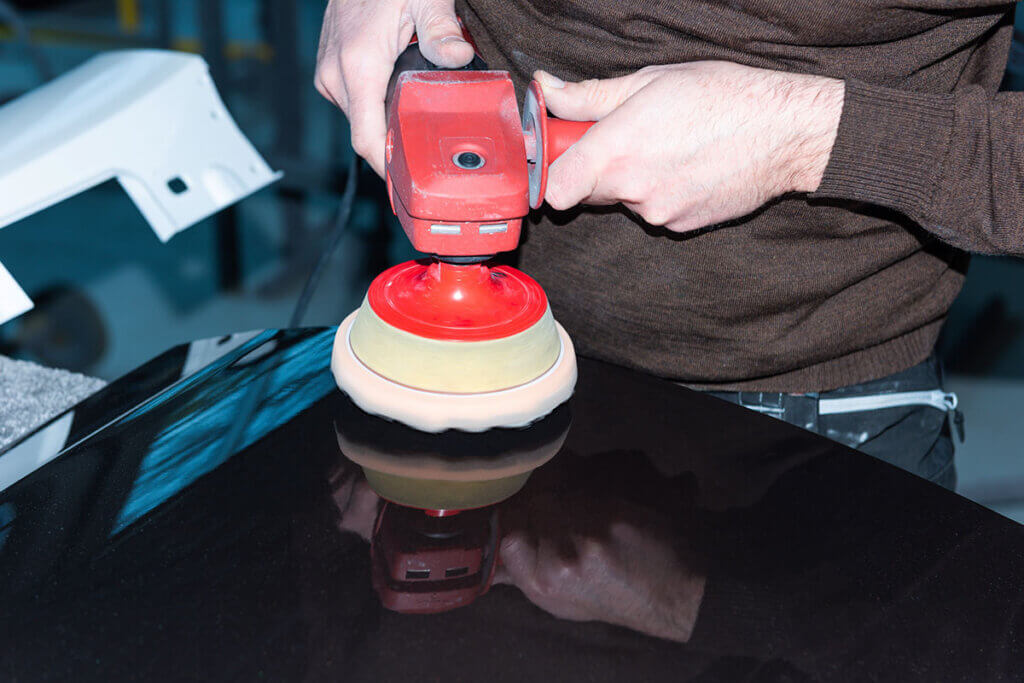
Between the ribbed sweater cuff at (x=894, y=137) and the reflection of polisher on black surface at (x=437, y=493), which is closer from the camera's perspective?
the reflection of polisher on black surface at (x=437, y=493)

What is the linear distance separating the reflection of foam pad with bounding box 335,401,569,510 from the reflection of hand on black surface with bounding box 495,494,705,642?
0.08 ft

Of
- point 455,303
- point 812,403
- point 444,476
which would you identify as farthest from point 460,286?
point 812,403

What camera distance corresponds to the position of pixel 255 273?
2.25m

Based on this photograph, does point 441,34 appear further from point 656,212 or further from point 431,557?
point 431,557

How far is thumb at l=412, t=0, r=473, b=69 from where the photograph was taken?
63cm

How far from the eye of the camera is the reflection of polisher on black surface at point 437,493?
0.42m

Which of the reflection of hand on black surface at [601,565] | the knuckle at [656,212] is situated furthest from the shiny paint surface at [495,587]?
the knuckle at [656,212]

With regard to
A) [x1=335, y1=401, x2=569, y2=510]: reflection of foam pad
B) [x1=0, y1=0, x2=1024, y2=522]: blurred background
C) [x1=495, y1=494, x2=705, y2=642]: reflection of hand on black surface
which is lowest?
[x1=0, y1=0, x2=1024, y2=522]: blurred background

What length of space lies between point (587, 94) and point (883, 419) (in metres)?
0.36

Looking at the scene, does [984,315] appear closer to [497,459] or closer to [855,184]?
[855,184]

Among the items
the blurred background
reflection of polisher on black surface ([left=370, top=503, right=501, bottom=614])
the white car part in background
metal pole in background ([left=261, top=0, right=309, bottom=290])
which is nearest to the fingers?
reflection of polisher on black surface ([left=370, top=503, right=501, bottom=614])

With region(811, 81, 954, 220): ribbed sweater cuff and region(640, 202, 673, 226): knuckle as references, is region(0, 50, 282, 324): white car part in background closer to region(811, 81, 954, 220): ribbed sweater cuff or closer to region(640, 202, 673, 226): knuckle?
region(640, 202, 673, 226): knuckle

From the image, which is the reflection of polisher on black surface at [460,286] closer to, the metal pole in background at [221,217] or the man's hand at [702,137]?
the man's hand at [702,137]

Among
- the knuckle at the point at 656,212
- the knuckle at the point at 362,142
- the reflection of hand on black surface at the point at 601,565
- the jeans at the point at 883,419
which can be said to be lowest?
the jeans at the point at 883,419
